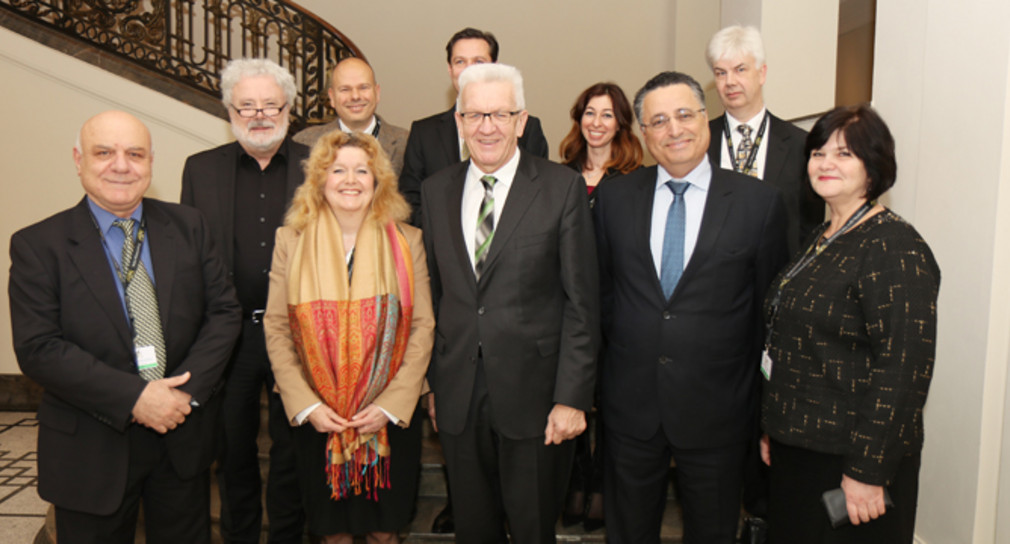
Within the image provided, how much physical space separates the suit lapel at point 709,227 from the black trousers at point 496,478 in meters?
0.70

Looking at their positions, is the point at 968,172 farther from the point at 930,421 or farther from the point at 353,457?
the point at 353,457

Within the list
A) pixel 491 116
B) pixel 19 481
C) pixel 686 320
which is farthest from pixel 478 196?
pixel 19 481

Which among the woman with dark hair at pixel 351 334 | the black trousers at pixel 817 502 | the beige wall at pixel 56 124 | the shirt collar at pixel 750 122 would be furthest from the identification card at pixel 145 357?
the beige wall at pixel 56 124

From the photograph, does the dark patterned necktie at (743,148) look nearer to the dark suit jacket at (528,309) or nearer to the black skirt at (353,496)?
the dark suit jacket at (528,309)

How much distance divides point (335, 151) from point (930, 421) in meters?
2.51

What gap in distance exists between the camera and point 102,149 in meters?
2.10

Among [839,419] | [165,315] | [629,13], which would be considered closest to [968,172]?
[839,419]

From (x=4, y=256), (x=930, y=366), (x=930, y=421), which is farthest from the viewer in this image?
(x=4, y=256)

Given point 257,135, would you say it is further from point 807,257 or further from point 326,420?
point 807,257

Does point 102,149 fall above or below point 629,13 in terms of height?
below

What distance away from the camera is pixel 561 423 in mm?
2172

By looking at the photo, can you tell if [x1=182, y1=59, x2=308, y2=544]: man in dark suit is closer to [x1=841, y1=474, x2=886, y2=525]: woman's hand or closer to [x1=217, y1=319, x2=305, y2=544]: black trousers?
[x1=217, y1=319, x2=305, y2=544]: black trousers

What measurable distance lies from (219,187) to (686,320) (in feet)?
6.43

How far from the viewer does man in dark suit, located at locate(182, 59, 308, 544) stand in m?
2.70
